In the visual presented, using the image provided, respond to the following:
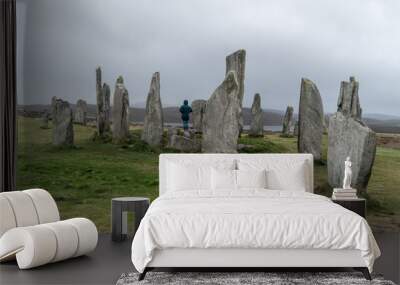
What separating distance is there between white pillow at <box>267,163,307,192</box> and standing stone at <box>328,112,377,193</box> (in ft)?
4.34

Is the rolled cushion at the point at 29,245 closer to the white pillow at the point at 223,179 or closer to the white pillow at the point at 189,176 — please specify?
the white pillow at the point at 189,176

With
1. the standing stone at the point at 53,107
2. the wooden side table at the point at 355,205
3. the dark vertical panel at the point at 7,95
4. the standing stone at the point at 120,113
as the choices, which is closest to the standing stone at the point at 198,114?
the standing stone at the point at 120,113

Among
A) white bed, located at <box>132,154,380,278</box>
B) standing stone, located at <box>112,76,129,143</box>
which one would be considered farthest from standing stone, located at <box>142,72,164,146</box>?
white bed, located at <box>132,154,380,278</box>

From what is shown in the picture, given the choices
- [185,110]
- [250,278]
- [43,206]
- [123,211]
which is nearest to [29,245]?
[43,206]

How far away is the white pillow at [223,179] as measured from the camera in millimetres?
6891

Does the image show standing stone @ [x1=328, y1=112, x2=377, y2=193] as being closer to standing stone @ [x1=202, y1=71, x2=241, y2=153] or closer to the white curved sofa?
standing stone @ [x1=202, y1=71, x2=241, y2=153]

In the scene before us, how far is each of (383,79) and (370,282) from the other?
4.01 metres

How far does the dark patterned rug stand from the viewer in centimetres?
506

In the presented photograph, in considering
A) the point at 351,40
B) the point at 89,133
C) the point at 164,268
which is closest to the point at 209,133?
the point at 89,133

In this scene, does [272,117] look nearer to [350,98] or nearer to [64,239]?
[350,98]

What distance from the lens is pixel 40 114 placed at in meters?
8.49

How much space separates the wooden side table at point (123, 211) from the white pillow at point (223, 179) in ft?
2.50

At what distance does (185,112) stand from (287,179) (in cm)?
205

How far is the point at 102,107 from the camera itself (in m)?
8.62
